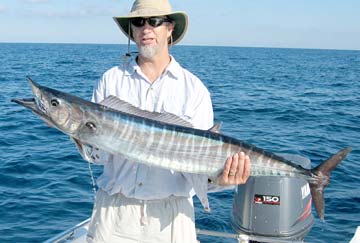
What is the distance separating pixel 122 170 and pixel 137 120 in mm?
467

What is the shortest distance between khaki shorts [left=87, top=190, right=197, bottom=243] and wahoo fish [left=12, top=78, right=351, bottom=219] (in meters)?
0.41

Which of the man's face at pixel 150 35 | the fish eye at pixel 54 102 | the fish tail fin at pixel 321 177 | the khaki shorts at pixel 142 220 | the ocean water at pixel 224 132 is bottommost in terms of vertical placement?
the ocean water at pixel 224 132

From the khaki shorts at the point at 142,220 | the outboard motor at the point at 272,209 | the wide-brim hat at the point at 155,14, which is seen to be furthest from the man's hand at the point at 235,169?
the outboard motor at the point at 272,209

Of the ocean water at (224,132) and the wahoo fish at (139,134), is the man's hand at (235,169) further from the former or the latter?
the ocean water at (224,132)

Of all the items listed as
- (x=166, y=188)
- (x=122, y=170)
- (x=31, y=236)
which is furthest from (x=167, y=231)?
(x=31, y=236)

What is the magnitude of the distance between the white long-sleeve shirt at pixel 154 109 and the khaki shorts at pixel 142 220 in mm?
88

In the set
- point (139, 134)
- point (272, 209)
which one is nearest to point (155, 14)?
point (139, 134)

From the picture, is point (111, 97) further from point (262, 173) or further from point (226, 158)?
point (262, 173)

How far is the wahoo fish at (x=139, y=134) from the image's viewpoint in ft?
12.5

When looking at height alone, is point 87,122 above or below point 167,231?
above

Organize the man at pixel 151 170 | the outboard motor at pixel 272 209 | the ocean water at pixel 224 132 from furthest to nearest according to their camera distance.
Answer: the ocean water at pixel 224 132
the outboard motor at pixel 272 209
the man at pixel 151 170

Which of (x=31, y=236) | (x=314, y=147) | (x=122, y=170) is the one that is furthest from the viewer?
(x=314, y=147)

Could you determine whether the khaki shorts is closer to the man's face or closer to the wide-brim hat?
the man's face

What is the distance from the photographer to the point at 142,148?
3.84 m
